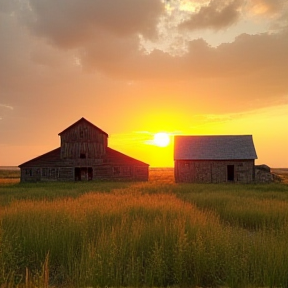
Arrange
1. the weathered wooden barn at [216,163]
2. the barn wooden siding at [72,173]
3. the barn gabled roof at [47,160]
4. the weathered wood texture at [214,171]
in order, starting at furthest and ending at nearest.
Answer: the barn gabled roof at [47,160]
the barn wooden siding at [72,173]
the weathered wooden barn at [216,163]
the weathered wood texture at [214,171]

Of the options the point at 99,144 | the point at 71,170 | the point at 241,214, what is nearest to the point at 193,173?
the point at 99,144

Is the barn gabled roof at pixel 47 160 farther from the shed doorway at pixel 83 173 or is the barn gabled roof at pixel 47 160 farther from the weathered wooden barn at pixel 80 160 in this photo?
the shed doorway at pixel 83 173

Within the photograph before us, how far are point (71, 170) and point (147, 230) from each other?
37.4 meters

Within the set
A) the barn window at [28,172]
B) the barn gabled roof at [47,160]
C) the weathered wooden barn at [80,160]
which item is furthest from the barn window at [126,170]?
the barn window at [28,172]

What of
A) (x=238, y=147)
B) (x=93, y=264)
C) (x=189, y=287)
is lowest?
(x=189, y=287)

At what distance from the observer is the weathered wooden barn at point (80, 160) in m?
43.3

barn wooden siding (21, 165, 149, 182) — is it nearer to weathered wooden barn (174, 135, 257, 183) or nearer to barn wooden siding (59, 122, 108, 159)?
barn wooden siding (59, 122, 108, 159)

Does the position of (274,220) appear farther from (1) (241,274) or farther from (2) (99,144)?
(2) (99,144)

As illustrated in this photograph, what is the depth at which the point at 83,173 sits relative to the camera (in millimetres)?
44875

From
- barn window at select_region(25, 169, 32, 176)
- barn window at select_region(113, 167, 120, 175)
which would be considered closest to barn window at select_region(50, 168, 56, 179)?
barn window at select_region(25, 169, 32, 176)

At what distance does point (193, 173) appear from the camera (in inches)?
1606

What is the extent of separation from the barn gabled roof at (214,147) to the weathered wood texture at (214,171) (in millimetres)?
664

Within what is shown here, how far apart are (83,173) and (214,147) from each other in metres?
19.0

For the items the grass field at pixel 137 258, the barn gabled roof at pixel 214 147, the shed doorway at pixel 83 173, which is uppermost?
the barn gabled roof at pixel 214 147
